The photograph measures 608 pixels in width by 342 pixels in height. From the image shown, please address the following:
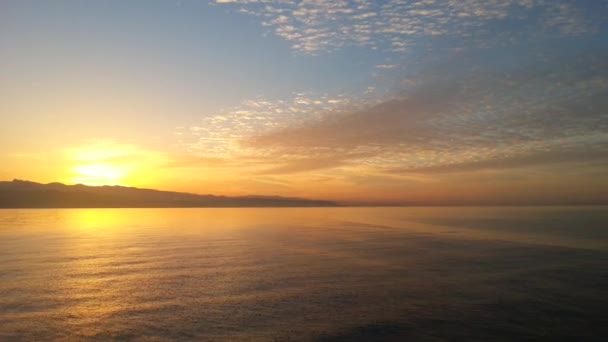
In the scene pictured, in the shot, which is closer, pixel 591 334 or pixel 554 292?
pixel 591 334

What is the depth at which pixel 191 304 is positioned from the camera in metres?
18.4

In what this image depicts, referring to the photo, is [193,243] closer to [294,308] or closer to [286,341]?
[294,308]

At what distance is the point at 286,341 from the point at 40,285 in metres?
16.8

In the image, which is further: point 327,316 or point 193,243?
point 193,243

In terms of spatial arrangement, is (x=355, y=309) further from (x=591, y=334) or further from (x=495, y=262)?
(x=495, y=262)

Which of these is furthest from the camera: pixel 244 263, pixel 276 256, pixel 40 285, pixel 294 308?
pixel 276 256

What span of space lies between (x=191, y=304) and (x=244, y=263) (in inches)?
450

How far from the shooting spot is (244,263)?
29828mm

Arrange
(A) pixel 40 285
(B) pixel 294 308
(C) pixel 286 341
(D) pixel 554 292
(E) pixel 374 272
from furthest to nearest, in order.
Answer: (E) pixel 374 272 → (A) pixel 40 285 → (D) pixel 554 292 → (B) pixel 294 308 → (C) pixel 286 341

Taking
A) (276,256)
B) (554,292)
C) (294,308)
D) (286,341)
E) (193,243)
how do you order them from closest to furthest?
(286,341)
(294,308)
(554,292)
(276,256)
(193,243)

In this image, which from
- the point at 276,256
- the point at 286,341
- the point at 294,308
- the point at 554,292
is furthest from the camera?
the point at 276,256

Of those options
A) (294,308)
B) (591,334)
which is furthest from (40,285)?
(591,334)

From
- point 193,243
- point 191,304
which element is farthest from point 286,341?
point 193,243

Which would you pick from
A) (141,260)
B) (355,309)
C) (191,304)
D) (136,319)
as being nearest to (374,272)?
(355,309)
